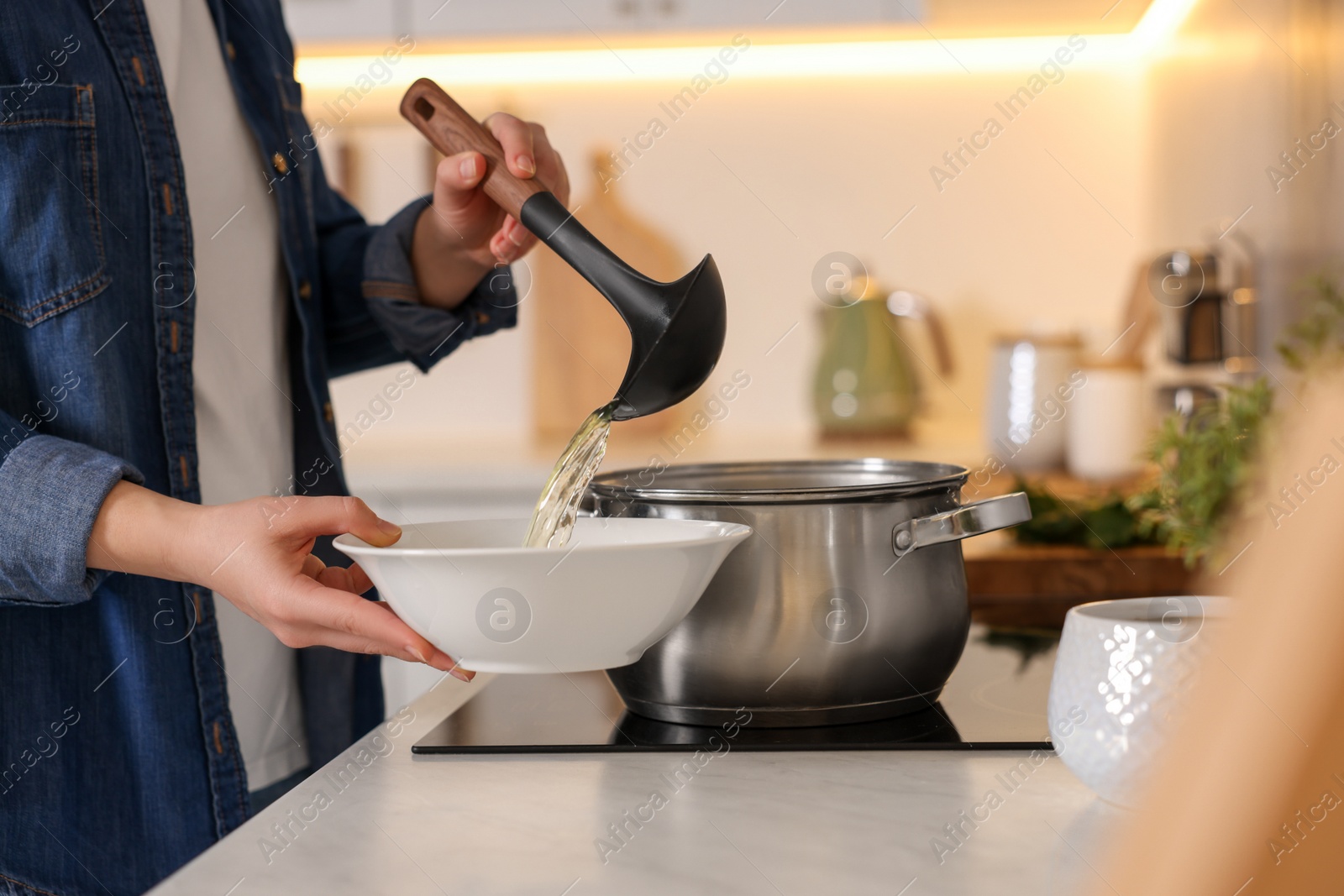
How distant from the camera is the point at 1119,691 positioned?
46 centimetres

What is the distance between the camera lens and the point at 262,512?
0.59m

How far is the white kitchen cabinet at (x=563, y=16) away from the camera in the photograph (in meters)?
2.12

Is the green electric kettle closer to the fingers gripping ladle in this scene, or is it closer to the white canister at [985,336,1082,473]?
the white canister at [985,336,1082,473]

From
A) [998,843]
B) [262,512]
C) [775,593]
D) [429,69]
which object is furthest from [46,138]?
[429,69]

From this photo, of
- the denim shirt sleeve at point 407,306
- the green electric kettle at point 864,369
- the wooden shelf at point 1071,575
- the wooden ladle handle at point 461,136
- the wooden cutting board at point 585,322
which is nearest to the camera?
the wooden ladle handle at point 461,136

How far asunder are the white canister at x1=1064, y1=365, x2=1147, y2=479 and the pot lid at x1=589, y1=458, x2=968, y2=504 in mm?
1401

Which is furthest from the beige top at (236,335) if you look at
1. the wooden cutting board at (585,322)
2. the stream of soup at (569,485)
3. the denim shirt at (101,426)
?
the wooden cutting board at (585,322)

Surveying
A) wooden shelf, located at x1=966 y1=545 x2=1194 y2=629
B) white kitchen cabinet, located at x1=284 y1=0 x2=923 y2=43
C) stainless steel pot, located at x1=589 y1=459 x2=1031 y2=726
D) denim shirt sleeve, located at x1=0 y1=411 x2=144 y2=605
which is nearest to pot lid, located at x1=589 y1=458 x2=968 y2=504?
stainless steel pot, located at x1=589 y1=459 x2=1031 y2=726

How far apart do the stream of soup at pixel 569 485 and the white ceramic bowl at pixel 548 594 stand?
0.27 ft

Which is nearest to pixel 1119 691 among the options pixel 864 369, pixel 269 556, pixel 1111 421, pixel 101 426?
pixel 269 556

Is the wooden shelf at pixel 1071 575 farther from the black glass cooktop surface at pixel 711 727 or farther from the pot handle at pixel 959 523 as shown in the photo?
the pot handle at pixel 959 523

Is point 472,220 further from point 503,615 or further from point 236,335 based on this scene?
point 503,615

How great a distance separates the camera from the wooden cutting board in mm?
2367

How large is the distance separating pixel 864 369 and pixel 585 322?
579mm
